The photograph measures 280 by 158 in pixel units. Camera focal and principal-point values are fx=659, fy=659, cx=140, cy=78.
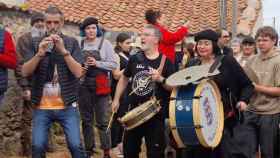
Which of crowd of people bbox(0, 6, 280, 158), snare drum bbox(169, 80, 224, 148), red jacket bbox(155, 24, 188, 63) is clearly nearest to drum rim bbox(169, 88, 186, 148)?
snare drum bbox(169, 80, 224, 148)

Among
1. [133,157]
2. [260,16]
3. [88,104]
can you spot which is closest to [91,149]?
[88,104]

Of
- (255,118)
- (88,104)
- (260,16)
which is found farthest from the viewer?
(260,16)

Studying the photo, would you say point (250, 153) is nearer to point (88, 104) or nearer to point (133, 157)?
point (133, 157)

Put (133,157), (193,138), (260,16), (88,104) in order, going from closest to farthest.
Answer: (193,138) → (133,157) → (88,104) → (260,16)

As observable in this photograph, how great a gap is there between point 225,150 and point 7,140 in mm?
3726

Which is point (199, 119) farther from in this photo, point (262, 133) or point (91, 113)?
point (91, 113)

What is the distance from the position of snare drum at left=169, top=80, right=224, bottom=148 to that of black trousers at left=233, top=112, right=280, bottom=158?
2.69ft

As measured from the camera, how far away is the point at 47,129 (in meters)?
7.30

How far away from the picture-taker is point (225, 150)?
290 inches

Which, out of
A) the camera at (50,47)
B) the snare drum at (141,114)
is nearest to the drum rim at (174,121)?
the snare drum at (141,114)

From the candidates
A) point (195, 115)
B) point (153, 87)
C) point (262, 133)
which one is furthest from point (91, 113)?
point (195, 115)

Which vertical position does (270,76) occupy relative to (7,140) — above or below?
above

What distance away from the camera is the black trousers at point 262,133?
7898 mm

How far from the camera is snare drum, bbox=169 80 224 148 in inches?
269
